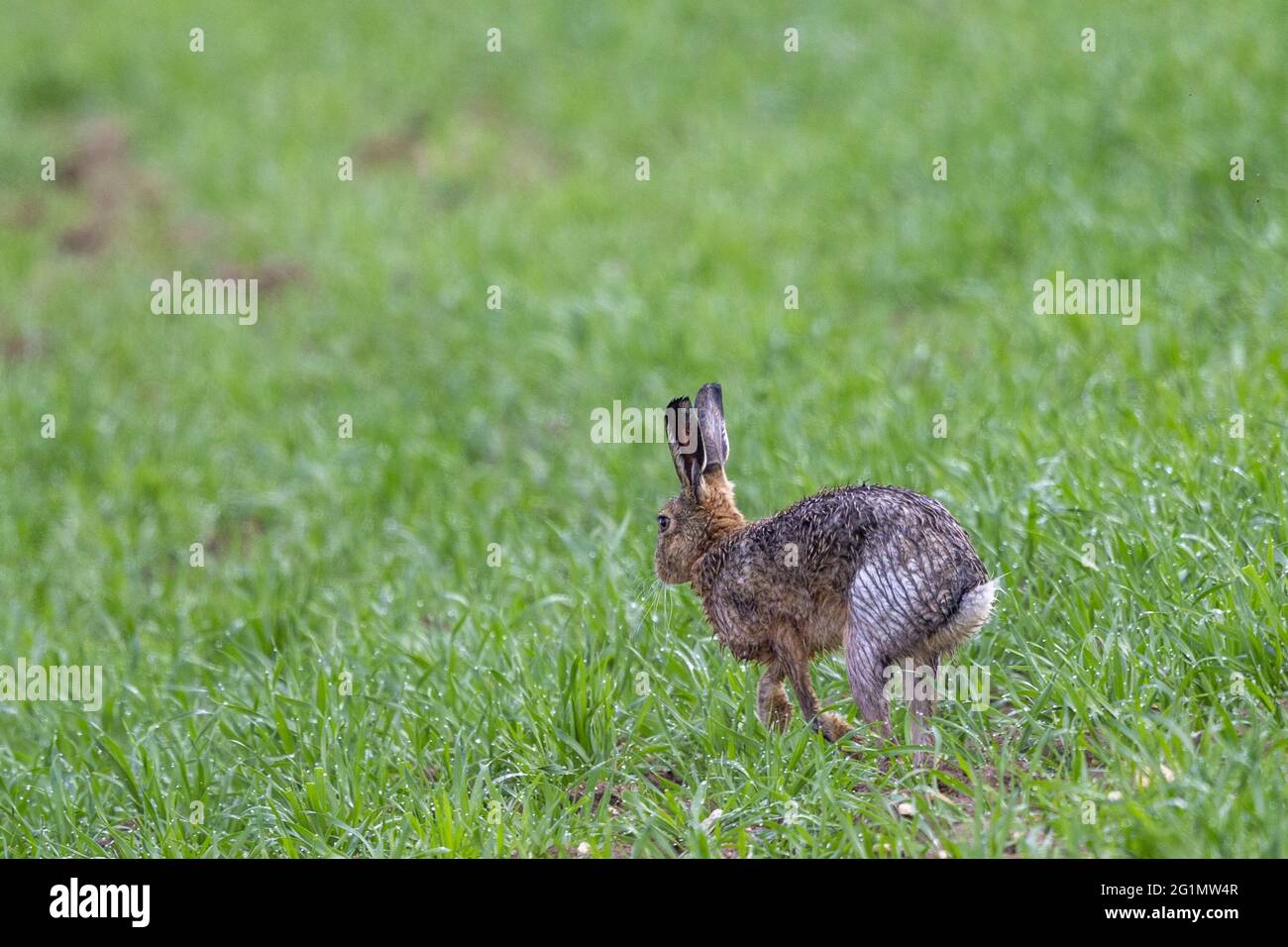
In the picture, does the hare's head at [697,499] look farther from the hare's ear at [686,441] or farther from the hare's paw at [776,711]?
the hare's paw at [776,711]

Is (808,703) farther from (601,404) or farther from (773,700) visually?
(601,404)

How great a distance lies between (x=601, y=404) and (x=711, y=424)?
3879 millimetres

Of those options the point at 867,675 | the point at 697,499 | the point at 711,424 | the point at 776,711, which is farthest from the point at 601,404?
the point at 867,675

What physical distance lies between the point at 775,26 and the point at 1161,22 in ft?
13.9

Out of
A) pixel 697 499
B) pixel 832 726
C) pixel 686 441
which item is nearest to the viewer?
pixel 832 726

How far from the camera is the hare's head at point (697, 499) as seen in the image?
520 centimetres

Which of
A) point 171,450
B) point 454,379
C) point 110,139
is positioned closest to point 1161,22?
point 454,379

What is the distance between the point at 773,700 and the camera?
506cm

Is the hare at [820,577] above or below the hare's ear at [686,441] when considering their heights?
below

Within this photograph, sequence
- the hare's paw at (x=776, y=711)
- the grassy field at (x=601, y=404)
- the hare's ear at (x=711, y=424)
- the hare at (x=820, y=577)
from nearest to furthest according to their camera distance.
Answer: the hare at (x=820, y=577) < the grassy field at (x=601, y=404) < the hare's paw at (x=776, y=711) < the hare's ear at (x=711, y=424)

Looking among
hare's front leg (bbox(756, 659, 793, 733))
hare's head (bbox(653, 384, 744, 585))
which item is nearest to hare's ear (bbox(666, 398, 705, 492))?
hare's head (bbox(653, 384, 744, 585))

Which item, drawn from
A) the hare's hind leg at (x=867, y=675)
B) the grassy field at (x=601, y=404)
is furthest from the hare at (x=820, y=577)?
the grassy field at (x=601, y=404)

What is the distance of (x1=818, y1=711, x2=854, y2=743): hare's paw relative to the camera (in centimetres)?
499
